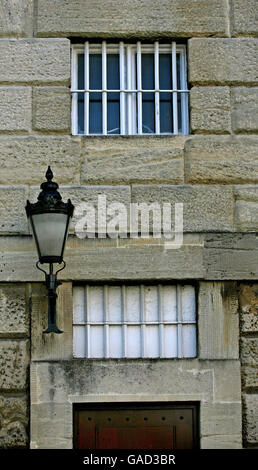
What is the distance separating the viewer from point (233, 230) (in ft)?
25.9

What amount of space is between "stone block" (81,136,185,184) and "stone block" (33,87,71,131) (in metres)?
0.29

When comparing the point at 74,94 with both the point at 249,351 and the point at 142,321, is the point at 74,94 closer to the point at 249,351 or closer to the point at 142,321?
the point at 142,321

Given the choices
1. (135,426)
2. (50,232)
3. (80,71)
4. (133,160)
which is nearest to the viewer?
(50,232)

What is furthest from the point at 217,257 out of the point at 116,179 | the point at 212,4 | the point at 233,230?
the point at 212,4

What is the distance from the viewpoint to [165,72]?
27.4 ft

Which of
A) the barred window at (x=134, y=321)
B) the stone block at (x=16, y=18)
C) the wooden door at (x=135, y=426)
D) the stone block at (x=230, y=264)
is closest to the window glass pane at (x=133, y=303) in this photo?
the barred window at (x=134, y=321)

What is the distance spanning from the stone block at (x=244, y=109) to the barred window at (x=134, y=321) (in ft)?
5.22

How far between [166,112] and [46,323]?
91.8 inches

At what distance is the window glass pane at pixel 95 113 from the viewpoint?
8234mm

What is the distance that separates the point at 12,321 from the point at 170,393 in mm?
1545

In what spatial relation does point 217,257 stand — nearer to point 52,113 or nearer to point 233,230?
point 233,230

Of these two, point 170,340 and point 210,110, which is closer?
point 170,340

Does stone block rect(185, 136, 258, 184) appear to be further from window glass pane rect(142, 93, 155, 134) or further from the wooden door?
the wooden door

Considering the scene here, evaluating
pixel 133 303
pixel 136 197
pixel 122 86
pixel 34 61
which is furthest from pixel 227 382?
pixel 34 61
